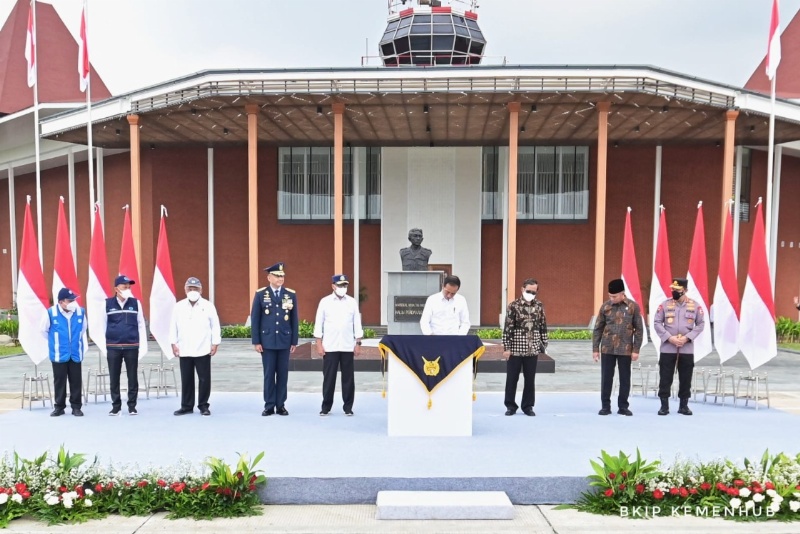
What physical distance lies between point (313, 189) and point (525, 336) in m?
17.1

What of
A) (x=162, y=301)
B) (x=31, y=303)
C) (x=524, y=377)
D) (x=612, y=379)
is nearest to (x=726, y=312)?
(x=612, y=379)

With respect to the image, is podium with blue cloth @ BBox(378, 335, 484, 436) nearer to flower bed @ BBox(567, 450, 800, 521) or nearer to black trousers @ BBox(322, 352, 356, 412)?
black trousers @ BBox(322, 352, 356, 412)

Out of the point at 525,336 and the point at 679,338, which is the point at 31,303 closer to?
the point at 525,336

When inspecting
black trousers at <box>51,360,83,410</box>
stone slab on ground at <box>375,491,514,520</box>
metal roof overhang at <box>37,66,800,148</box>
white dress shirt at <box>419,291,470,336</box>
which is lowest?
stone slab on ground at <box>375,491,514,520</box>

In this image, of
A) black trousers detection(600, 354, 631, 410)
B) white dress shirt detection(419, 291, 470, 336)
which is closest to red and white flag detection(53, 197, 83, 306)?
white dress shirt detection(419, 291, 470, 336)

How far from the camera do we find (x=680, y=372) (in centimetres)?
798

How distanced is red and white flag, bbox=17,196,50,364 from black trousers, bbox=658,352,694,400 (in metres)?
7.98

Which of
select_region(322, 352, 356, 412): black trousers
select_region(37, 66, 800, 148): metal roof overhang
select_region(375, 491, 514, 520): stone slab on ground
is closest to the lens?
select_region(375, 491, 514, 520): stone slab on ground

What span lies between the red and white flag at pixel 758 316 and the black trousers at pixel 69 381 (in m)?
8.79

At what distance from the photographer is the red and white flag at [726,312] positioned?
9227 millimetres

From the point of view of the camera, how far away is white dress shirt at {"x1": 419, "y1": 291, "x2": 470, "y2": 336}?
7.50 metres

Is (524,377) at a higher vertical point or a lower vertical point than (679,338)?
lower

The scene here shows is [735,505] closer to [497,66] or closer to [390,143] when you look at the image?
[497,66]

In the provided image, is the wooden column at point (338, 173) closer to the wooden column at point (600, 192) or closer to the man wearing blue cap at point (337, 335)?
the wooden column at point (600, 192)
